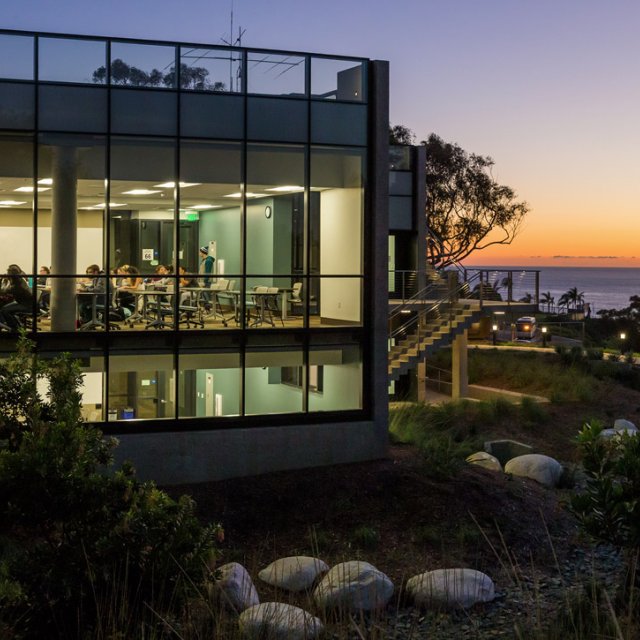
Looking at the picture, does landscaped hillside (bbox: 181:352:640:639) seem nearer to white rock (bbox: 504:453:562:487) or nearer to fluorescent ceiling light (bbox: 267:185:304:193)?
white rock (bbox: 504:453:562:487)

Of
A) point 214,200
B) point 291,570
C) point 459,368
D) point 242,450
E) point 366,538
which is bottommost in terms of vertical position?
point 366,538

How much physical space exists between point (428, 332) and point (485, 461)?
772 cm

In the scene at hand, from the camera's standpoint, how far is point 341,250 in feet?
63.2

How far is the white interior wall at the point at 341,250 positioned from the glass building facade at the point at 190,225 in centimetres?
3

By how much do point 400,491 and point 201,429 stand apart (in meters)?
3.87

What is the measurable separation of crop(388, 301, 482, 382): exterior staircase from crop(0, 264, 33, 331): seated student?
11.3 meters

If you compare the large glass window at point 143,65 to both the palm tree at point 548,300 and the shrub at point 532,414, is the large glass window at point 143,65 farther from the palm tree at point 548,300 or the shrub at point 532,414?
the palm tree at point 548,300

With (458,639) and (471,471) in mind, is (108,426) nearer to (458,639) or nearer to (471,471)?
(471,471)

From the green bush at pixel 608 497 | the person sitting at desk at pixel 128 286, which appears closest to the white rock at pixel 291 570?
the green bush at pixel 608 497

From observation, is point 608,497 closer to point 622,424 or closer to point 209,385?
point 209,385

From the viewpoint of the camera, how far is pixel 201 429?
18.3 metres

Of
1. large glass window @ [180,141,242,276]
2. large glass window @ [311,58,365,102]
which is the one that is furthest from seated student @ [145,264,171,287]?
large glass window @ [311,58,365,102]

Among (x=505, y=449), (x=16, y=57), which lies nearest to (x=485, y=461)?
(x=505, y=449)

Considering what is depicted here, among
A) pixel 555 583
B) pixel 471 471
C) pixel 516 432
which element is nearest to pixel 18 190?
pixel 471 471
